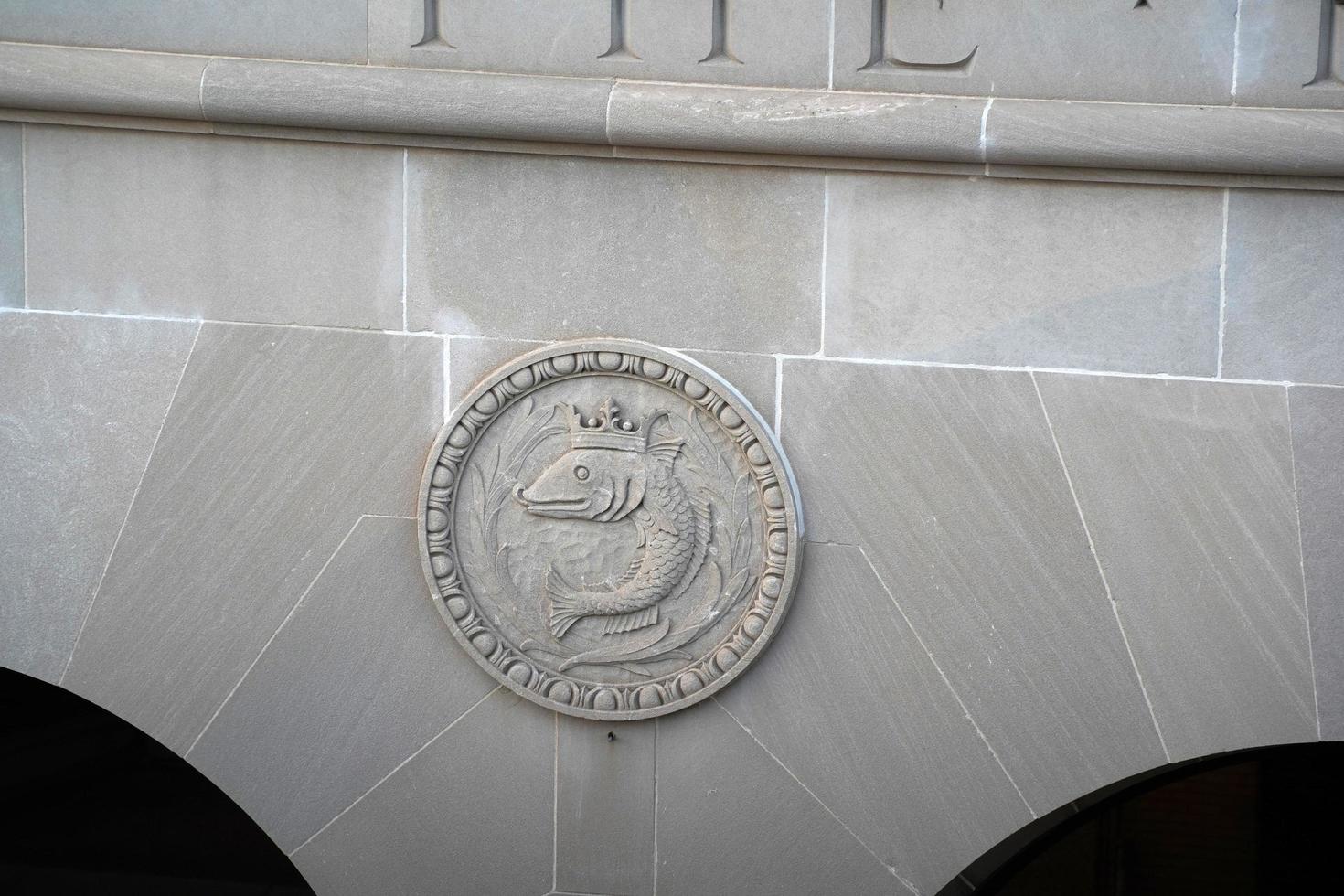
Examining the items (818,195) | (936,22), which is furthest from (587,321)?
(936,22)

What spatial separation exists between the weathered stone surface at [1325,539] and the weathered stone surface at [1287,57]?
2.15 feet

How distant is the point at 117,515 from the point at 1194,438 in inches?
101

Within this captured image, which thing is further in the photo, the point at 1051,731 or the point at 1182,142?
the point at 1051,731

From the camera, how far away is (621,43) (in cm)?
297

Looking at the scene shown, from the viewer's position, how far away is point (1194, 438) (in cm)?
287

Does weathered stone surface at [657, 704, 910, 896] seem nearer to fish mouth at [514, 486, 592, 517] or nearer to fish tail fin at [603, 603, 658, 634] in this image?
fish tail fin at [603, 603, 658, 634]

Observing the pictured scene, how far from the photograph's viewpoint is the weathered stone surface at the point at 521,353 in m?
2.98

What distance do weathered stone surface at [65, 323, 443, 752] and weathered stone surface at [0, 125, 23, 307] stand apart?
0.49 meters

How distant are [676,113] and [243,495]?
1.39m

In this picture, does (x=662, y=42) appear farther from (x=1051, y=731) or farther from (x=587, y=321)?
(x=1051, y=731)

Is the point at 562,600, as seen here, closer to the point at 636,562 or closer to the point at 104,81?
the point at 636,562

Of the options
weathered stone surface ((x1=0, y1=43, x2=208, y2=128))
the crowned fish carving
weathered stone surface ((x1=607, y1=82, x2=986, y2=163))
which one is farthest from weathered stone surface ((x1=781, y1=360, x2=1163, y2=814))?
weathered stone surface ((x1=0, y1=43, x2=208, y2=128))

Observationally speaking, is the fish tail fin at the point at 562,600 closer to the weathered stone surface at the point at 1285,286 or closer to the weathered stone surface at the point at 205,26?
the weathered stone surface at the point at 205,26

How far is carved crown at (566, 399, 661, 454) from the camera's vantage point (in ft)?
9.75
